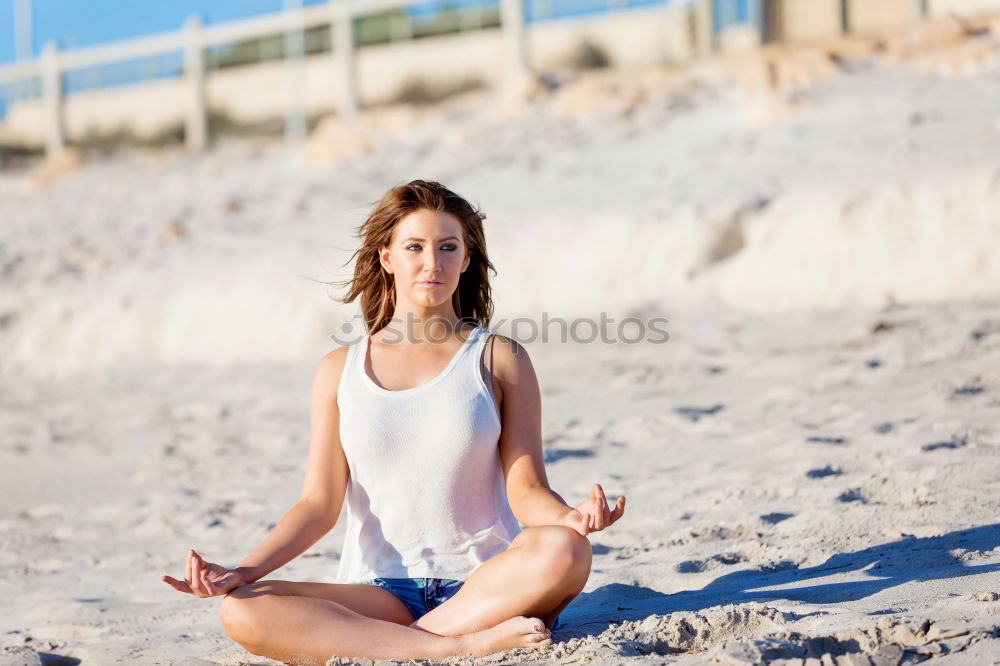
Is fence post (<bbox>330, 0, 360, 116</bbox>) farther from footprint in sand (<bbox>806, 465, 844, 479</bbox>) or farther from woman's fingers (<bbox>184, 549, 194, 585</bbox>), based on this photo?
woman's fingers (<bbox>184, 549, 194, 585</bbox>)

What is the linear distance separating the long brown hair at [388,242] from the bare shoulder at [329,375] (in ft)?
0.50

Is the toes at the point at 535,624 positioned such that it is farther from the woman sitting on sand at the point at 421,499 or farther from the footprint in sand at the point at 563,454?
the footprint in sand at the point at 563,454

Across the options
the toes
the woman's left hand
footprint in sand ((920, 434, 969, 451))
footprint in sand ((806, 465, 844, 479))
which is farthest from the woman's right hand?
footprint in sand ((920, 434, 969, 451))

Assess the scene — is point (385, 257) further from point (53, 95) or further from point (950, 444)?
point (53, 95)

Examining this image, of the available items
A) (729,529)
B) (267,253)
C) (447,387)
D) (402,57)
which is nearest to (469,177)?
(267,253)

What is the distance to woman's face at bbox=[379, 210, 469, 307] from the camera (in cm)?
268

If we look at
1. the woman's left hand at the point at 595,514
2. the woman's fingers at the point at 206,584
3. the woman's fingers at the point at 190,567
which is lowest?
the woman's fingers at the point at 206,584

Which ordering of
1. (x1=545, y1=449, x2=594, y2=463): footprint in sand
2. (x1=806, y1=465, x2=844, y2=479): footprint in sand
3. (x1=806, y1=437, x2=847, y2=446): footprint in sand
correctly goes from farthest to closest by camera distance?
(x1=545, y1=449, x2=594, y2=463): footprint in sand < (x1=806, y1=437, x2=847, y2=446): footprint in sand < (x1=806, y1=465, x2=844, y2=479): footprint in sand

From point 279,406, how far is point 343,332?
1.36 meters

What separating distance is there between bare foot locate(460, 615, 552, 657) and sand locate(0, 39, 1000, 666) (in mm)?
38

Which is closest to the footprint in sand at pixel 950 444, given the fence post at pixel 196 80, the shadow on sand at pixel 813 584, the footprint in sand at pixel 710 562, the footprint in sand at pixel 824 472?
the footprint in sand at pixel 824 472

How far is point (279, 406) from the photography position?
6586 mm

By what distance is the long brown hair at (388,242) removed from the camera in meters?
2.73

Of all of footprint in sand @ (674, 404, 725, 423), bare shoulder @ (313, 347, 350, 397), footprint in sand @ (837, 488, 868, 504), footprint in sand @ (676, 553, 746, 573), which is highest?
bare shoulder @ (313, 347, 350, 397)
